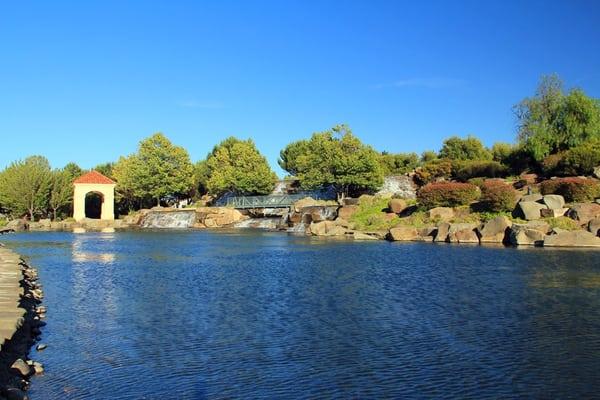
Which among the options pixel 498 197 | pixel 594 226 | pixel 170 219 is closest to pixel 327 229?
pixel 498 197

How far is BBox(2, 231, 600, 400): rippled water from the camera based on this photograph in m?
10.2

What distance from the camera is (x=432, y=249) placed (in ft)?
118

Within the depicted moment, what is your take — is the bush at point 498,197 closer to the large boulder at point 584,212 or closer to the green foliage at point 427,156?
the large boulder at point 584,212

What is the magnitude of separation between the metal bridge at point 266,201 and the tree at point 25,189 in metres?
25.5

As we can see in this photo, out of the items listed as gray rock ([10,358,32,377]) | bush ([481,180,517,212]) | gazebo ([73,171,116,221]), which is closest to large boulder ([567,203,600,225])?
bush ([481,180,517,212])

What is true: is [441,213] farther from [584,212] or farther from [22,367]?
[22,367]

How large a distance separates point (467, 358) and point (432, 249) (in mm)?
24601

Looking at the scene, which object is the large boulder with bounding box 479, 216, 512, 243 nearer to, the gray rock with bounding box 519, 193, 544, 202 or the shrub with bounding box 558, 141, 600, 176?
the gray rock with bounding box 519, 193, 544, 202

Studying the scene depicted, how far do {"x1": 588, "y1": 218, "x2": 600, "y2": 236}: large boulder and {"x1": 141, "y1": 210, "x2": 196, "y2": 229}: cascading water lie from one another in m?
50.7

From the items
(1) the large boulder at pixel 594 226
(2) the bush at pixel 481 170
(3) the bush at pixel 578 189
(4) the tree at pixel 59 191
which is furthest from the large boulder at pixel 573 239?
(4) the tree at pixel 59 191

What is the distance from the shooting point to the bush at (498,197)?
44.5 metres

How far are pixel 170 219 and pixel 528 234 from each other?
5140 cm

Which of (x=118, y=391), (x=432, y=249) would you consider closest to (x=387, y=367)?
(x=118, y=391)

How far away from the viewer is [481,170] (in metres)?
66.9
